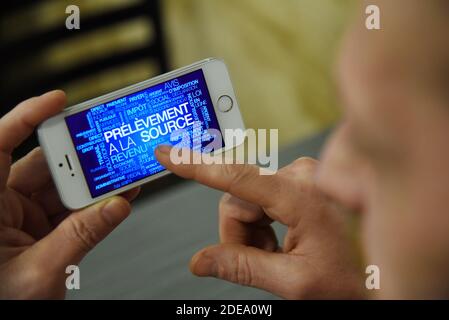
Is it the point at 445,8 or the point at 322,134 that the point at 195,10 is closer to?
the point at 322,134

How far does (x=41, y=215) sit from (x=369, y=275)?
42 centimetres

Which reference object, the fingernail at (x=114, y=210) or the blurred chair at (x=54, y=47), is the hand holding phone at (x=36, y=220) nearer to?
the fingernail at (x=114, y=210)

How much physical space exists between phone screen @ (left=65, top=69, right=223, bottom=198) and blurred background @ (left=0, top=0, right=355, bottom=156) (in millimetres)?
981

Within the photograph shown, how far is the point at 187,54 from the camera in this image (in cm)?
222

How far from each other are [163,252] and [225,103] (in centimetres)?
27

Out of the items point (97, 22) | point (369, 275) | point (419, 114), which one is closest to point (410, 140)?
point (419, 114)

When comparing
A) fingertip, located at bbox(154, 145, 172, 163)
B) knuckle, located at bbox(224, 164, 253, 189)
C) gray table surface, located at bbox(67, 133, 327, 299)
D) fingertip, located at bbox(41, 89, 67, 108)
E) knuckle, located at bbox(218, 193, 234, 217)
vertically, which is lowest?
gray table surface, located at bbox(67, 133, 327, 299)

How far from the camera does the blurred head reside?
0.38 meters

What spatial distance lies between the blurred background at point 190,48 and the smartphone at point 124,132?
980 mm

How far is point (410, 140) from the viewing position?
397 mm

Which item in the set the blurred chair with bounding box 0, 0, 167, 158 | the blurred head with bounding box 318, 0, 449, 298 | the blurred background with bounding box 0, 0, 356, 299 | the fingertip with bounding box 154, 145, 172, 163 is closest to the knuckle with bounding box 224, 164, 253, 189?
the fingertip with bounding box 154, 145, 172, 163

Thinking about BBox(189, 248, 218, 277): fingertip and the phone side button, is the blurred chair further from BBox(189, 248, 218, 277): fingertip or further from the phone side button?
BBox(189, 248, 218, 277): fingertip

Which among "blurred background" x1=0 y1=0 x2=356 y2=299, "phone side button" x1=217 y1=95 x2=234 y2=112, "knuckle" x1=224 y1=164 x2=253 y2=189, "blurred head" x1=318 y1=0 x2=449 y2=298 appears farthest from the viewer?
"blurred background" x1=0 y1=0 x2=356 y2=299

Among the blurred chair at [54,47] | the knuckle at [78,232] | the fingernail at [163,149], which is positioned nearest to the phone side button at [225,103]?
the fingernail at [163,149]
